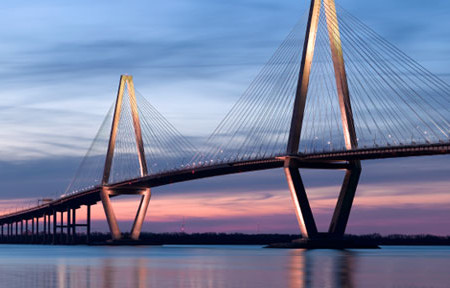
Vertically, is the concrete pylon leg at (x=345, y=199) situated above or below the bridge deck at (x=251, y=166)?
below

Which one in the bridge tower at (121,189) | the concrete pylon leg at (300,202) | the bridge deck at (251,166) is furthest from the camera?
the bridge tower at (121,189)

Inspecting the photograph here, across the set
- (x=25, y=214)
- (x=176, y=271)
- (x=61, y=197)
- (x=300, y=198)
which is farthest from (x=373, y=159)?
(x=25, y=214)

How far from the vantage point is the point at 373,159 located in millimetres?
67625

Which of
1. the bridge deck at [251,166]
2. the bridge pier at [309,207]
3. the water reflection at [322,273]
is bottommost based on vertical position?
the water reflection at [322,273]

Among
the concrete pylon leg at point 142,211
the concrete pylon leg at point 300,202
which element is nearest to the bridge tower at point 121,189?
the concrete pylon leg at point 142,211

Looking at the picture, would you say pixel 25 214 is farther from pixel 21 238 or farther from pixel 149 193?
pixel 149 193

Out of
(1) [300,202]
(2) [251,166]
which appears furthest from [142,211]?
(1) [300,202]

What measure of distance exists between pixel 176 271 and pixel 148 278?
23.6 feet

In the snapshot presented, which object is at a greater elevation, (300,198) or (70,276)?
(300,198)

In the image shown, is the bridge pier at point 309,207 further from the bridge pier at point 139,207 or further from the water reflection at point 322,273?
the bridge pier at point 139,207

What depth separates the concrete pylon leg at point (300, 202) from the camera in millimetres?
68688

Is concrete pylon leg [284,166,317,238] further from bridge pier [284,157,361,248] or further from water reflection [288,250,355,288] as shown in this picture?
water reflection [288,250,355,288]

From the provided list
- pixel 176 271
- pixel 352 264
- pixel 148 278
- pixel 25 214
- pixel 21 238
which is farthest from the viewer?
pixel 21 238

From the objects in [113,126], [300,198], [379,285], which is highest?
[113,126]
